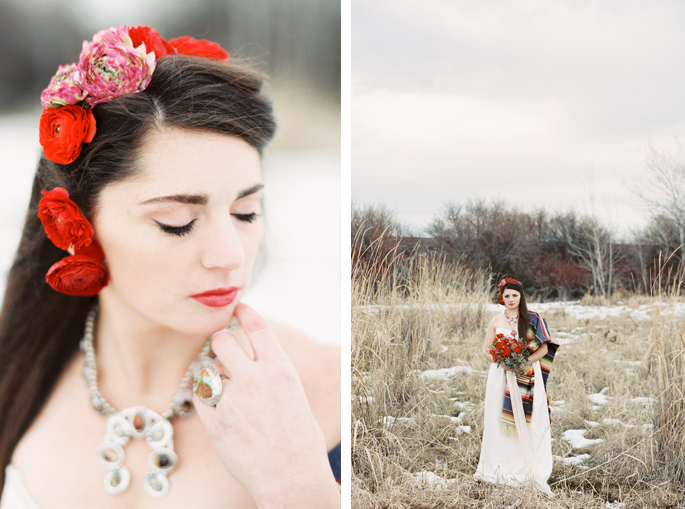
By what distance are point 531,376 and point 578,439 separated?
384 millimetres

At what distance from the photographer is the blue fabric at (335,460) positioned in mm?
2258

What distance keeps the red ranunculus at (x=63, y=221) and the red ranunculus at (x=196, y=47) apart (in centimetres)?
70

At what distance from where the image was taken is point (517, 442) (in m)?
2.40

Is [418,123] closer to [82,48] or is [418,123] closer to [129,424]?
[82,48]

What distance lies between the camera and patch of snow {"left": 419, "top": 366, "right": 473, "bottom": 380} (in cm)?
257

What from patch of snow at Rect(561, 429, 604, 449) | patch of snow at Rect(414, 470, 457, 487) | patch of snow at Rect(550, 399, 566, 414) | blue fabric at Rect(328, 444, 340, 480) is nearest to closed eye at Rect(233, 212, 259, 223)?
blue fabric at Rect(328, 444, 340, 480)

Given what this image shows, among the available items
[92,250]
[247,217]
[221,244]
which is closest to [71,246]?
[92,250]

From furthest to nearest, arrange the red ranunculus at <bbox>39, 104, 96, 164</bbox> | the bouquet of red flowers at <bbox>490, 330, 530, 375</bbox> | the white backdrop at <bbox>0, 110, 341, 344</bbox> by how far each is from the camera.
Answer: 1. the bouquet of red flowers at <bbox>490, 330, 530, 375</bbox>
2. the white backdrop at <bbox>0, 110, 341, 344</bbox>
3. the red ranunculus at <bbox>39, 104, 96, 164</bbox>

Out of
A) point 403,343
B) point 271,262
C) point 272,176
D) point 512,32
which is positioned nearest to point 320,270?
point 271,262

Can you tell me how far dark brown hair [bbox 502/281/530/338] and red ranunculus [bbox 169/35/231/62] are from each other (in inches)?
63.5

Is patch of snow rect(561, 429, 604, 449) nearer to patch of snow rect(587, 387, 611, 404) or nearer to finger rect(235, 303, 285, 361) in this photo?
patch of snow rect(587, 387, 611, 404)

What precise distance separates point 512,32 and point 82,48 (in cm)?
188

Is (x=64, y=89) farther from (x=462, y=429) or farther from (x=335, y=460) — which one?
(x=462, y=429)

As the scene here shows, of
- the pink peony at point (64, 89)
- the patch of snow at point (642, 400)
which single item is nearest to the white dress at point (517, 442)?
the patch of snow at point (642, 400)
